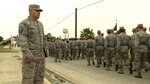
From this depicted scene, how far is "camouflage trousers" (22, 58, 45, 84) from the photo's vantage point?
7.99 meters

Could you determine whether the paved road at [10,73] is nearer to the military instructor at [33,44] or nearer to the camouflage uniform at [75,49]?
the military instructor at [33,44]

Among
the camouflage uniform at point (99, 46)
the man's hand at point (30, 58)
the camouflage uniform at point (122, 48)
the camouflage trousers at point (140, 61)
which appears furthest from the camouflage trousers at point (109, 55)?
the man's hand at point (30, 58)

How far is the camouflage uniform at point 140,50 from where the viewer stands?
15329 millimetres

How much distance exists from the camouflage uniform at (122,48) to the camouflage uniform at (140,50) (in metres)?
1.67

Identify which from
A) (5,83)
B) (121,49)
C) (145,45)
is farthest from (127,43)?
(5,83)

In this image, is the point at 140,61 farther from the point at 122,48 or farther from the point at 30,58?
the point at 30,58

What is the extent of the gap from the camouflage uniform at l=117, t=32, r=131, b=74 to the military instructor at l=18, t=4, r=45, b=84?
9.35 meters

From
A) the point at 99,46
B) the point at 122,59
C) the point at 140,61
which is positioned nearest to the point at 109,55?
the point at 99,46

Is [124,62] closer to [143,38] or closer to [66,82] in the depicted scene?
[143,38]

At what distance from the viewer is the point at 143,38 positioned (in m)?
15.5

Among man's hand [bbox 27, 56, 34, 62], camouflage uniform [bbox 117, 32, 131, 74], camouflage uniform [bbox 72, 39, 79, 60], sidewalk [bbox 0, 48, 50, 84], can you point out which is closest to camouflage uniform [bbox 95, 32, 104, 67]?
camouflage uniform [bbox 117, 32, 131, 74]

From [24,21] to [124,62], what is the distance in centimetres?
985

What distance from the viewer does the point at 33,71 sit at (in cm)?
801

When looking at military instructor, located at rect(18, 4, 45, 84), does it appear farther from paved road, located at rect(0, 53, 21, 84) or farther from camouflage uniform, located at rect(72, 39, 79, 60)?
camouflage uniform, located at rect(72, 39, 79, 60)
